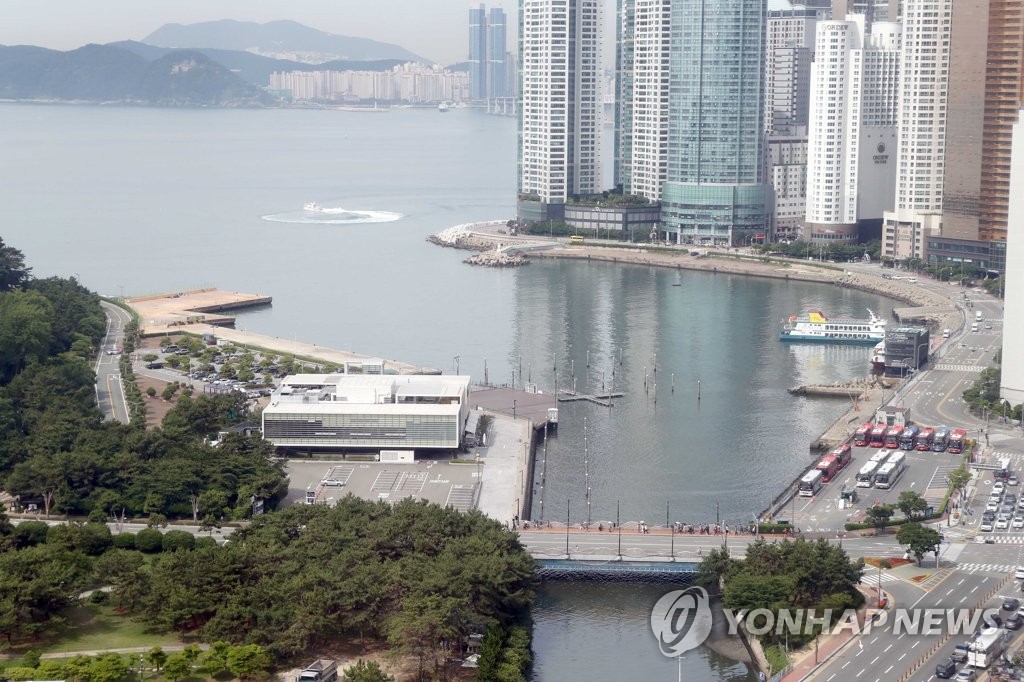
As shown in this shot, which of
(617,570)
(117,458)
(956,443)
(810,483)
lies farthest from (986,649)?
(117,458)

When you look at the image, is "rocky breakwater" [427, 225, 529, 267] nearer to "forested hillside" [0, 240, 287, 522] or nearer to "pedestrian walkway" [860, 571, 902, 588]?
"forested hillside" [0, 240, 287, 522]

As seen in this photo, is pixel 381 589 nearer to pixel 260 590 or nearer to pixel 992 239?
pixel 260 590

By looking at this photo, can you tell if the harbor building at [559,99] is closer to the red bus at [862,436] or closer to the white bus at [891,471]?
the red bus at [862,436]

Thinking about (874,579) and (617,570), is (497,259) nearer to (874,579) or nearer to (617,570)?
(617,570)

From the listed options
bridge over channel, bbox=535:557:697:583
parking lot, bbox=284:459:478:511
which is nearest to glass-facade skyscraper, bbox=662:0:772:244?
parking lot, bbox=284:459:478:511

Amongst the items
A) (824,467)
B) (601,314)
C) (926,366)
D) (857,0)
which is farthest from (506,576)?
(857,0)
